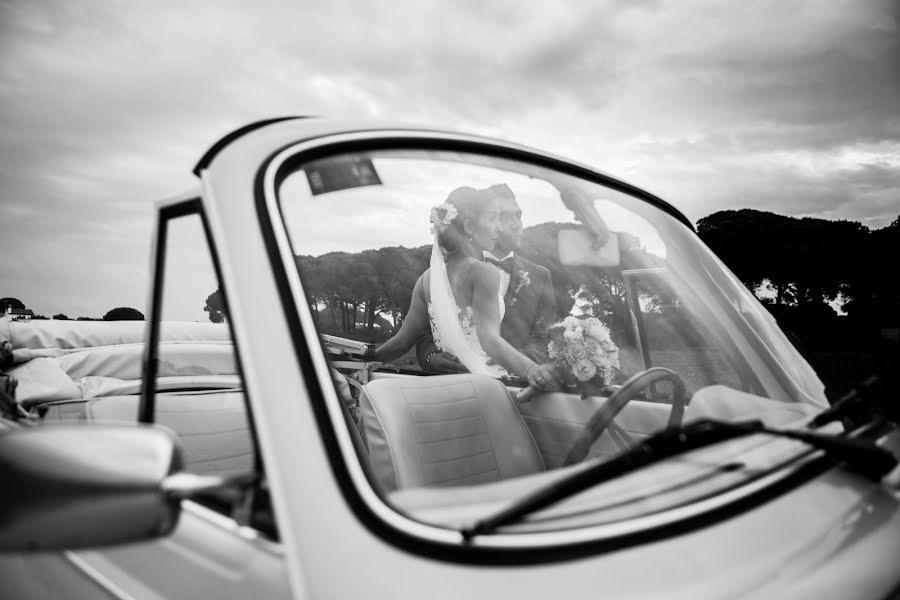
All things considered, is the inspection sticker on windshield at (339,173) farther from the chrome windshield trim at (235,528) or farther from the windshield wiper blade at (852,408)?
the windshield wiper blade at (852,408)

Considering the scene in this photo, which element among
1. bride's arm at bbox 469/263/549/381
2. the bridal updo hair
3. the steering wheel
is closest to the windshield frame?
the steering wheel

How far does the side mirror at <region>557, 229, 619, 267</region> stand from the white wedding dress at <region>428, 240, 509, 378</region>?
0.87 m

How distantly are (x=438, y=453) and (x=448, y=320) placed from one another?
121cm

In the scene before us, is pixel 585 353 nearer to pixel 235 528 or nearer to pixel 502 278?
pixel 502 278

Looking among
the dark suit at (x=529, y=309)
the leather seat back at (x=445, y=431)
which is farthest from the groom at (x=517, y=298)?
the leather seat back at (x=445, y=431)

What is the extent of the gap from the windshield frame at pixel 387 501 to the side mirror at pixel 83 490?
22 cm

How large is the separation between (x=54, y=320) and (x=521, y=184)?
315 cm

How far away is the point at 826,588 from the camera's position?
2.84ft

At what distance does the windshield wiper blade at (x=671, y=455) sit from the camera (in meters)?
0.86

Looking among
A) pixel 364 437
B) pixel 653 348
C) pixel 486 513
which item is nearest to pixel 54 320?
pixel 364 437

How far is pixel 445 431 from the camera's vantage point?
2.14m

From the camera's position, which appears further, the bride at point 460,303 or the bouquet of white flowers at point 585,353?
the bride at point 460,303

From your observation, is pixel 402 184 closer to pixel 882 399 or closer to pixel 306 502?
pixel 306 502

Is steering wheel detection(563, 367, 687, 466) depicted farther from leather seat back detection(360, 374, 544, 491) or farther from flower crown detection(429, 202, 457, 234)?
flower crown detection(429, 202, 457, 234)
